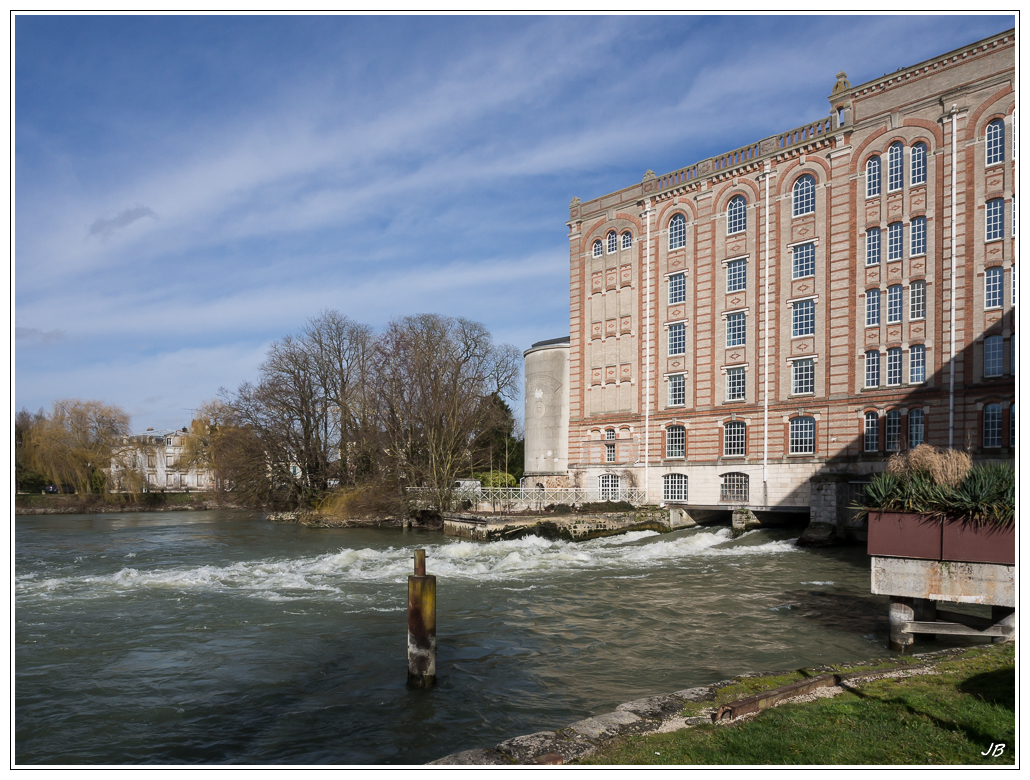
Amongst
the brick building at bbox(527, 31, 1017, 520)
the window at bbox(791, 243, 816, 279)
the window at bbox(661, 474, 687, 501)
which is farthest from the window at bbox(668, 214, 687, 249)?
the window at bbox(661, 474, 687, 501)

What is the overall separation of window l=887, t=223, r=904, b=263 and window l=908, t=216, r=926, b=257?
0.43 meters

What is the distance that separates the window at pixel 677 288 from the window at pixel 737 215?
346 centimetres

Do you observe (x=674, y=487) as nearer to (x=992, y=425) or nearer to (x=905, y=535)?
(x=992, y=425)

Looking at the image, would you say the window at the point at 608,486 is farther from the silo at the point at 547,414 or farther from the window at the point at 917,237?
the window at the point at 917,237

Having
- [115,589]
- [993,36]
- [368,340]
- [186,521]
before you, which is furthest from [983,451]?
[186,521]

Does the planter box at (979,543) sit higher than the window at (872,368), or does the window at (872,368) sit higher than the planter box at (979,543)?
the window at (872,368)

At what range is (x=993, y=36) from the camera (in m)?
31.1

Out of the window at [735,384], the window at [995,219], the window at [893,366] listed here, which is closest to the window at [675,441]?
the window at [735,384]

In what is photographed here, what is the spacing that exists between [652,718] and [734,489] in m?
31.9

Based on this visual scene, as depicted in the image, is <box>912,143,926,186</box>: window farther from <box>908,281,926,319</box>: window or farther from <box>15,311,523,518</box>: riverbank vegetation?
<box>15,311,523,518</box>: riverbank vegetation

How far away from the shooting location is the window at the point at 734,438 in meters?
38.1

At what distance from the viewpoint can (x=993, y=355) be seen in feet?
99.9

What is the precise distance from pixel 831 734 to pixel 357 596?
13905 mm

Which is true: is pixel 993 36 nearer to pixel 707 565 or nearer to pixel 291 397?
pixel 707 565
